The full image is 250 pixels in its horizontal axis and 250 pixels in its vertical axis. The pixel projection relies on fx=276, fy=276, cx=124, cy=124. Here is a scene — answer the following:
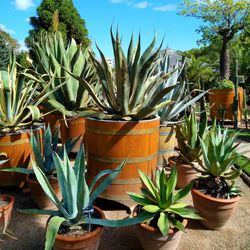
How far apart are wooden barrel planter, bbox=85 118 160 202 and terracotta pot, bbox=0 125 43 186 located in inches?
31.3

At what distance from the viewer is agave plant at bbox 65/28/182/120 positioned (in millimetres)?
2695

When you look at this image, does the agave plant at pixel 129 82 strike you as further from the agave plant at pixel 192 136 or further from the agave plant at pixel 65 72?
the agave plant at pixel 65 72

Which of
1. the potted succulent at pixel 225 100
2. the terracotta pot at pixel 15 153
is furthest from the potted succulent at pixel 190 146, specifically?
the potted succulent at pixel 225 100

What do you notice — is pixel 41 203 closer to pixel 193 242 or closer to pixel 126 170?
pixel 126 170

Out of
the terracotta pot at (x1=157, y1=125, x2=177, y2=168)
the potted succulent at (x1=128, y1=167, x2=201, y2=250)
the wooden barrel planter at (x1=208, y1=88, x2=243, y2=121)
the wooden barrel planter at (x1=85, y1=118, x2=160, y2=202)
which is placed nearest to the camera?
the potted succulent at (x1=128, y1=167, x2=201, y2=250)

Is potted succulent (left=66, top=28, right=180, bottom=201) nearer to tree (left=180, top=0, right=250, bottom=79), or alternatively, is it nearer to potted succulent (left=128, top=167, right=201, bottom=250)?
potted succulent (left=128, top=167, right=201, bottom=250)

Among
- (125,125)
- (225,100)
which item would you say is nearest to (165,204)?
(125,125)

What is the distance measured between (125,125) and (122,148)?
224 millimetres

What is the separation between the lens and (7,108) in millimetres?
3014

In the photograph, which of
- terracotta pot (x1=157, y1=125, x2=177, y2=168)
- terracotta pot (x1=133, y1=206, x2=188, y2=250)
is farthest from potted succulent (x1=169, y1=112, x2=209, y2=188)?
terracotta pot (x1=133, y1=206, x2=188, y2=250)

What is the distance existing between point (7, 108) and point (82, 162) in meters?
1.40

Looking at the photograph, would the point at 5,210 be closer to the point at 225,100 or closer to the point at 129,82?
the point at 129,82

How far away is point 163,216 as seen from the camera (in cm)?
204

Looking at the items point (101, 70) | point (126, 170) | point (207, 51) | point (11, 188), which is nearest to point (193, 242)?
point (126, 170)
